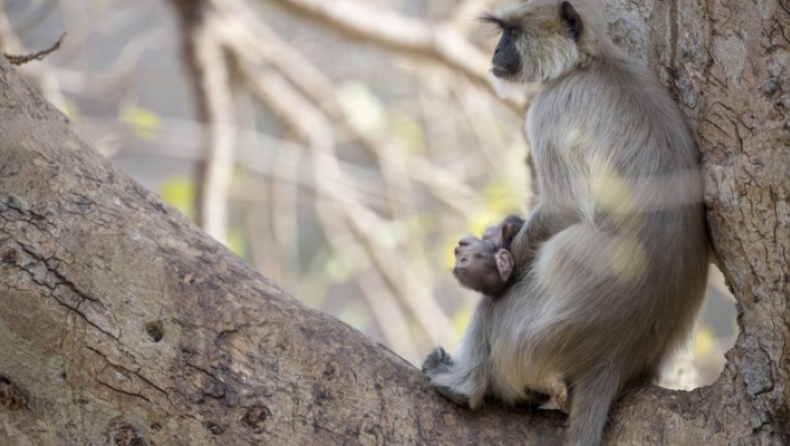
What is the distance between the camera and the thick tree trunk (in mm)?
2639

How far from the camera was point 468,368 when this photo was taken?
317 centimetres

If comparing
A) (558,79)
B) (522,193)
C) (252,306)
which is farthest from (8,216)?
(522,193)

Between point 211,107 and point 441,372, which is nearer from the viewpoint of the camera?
point 441,372

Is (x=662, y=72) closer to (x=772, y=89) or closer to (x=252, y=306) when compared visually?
(x=772, y=89)

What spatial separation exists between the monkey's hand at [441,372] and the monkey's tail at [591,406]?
0.36m

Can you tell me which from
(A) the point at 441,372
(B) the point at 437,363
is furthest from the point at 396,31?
(A) the point at 441,372

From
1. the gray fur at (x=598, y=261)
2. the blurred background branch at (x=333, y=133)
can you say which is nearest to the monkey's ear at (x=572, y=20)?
the gray fur at (x=598, y=261)

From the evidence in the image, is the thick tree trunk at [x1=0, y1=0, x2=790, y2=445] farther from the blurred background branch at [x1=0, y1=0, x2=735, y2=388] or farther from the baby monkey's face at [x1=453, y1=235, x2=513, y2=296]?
the blurred background branch at [x1=0, y1=0, x2=735, y2=388]

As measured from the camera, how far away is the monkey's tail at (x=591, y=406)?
284 centimetres

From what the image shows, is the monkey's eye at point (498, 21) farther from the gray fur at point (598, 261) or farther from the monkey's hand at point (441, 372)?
the monkey's hand at point (441, 372)

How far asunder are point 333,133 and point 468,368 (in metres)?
5.79

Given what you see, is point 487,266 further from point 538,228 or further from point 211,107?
point 211,107

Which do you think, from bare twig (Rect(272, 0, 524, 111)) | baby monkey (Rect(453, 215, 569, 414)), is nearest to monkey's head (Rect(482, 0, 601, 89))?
baby monkey (Rect(453, 215, 569, 414))

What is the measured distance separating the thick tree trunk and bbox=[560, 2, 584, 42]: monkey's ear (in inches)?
13.5
